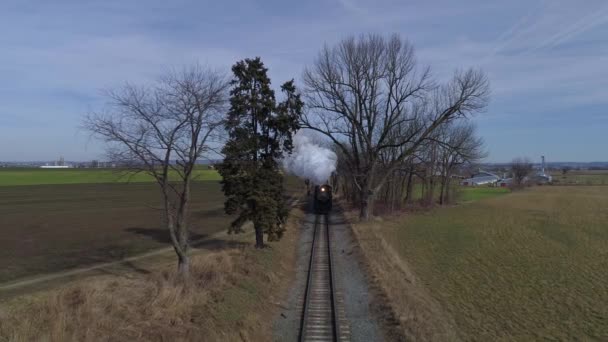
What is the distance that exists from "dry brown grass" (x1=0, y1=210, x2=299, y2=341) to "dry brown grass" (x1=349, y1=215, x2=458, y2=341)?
3820 mm

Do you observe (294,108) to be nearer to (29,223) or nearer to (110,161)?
(110,161)

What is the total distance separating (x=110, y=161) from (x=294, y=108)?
38.6ft

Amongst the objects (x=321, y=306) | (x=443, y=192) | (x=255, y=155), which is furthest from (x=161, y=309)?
(x=443, y=192)

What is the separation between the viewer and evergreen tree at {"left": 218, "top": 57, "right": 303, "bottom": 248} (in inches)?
879

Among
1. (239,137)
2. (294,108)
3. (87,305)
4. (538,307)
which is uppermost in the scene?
(294,108)

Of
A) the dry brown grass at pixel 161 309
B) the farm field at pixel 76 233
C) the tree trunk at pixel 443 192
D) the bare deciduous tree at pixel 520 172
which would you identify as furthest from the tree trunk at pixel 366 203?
the bare deciduous tree at pixel 520 172

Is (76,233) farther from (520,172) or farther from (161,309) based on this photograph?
(520,172)

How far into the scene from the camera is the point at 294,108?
24828 mm

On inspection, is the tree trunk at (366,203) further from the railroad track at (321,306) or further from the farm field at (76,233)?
the railroad track at (321,306)

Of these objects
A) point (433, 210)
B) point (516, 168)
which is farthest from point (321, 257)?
point (516, 168)

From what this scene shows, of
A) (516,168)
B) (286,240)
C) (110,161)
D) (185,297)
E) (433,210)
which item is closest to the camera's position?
(185,297)

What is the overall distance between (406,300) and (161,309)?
7.70 metres

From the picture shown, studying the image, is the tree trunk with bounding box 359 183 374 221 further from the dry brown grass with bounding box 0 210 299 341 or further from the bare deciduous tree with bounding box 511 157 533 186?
the bare deciduous tree with bounding box 511 157 533 186

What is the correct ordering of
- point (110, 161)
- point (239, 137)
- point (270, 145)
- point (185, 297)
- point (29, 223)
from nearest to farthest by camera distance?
1. point (185, 297)
2. point (110, 161)
3. point (239, 137)
4. point (270, 145)
5. point (29, 223)
